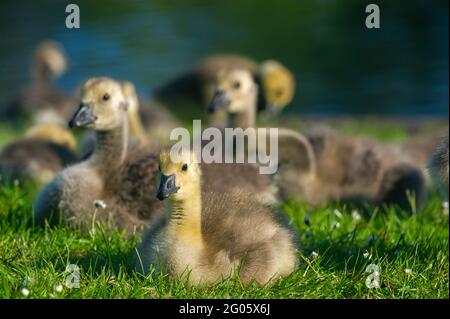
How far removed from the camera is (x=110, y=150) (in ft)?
20.2

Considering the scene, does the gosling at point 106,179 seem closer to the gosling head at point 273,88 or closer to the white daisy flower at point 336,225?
the white daisy flower at point 336,225

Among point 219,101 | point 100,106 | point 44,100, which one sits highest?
point 100,106

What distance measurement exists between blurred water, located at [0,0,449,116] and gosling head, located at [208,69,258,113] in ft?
31.3

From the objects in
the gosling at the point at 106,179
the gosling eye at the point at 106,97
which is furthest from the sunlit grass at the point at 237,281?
the gosling eye at the point at 106,97

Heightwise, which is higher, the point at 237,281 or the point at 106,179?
the point at 106,179

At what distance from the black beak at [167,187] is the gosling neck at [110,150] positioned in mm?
1718

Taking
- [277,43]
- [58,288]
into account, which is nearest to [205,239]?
[58,288]

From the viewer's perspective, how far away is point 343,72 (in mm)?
20391

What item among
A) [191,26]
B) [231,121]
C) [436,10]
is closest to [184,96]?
[231,121]

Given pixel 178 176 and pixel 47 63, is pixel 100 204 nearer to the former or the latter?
pixel 178 176

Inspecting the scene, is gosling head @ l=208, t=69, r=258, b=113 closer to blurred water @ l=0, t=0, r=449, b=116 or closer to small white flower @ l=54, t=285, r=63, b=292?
small white flower @ l=54, t=285, r=63, b=292

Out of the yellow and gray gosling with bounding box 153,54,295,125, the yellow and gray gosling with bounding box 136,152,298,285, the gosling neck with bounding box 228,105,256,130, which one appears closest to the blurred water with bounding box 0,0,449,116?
the yellow and gray gosling with bounding box 153,54,295,125

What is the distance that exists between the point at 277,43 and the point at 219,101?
567 inches
